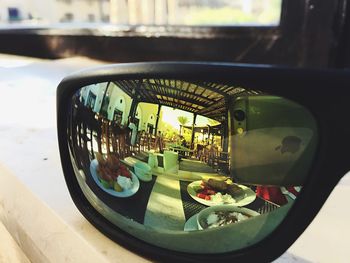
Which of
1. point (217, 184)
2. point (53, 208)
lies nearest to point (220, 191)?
point (217, 184)

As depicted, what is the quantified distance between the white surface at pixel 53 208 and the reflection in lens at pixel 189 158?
0.02m

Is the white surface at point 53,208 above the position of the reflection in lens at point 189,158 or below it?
below

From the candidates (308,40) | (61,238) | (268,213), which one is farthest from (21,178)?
(308,40)

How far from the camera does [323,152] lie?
18 centimetres

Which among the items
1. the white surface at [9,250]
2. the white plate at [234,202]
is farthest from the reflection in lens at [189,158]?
the white surface at [9,250]

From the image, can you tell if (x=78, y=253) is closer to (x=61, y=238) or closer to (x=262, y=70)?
(x=61, y=238)

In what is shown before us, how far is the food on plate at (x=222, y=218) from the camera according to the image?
0.68 ft

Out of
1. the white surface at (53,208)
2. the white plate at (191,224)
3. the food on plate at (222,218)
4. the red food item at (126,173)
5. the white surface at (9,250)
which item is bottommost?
the white surface at (9,250)

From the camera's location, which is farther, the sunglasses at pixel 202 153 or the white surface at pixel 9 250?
the white surface at pixel 9 250

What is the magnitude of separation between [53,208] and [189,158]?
10 centimetres

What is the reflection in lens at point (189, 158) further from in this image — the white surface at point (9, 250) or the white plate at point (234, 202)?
the white surface at point (9, 250)

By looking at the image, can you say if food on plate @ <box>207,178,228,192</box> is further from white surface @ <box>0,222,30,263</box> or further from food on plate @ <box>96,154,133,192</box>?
white surface @ <box>0,222,30,263</box>

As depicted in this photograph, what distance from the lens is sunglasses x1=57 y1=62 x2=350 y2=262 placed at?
0.18 meters

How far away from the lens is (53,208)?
0.83ft
